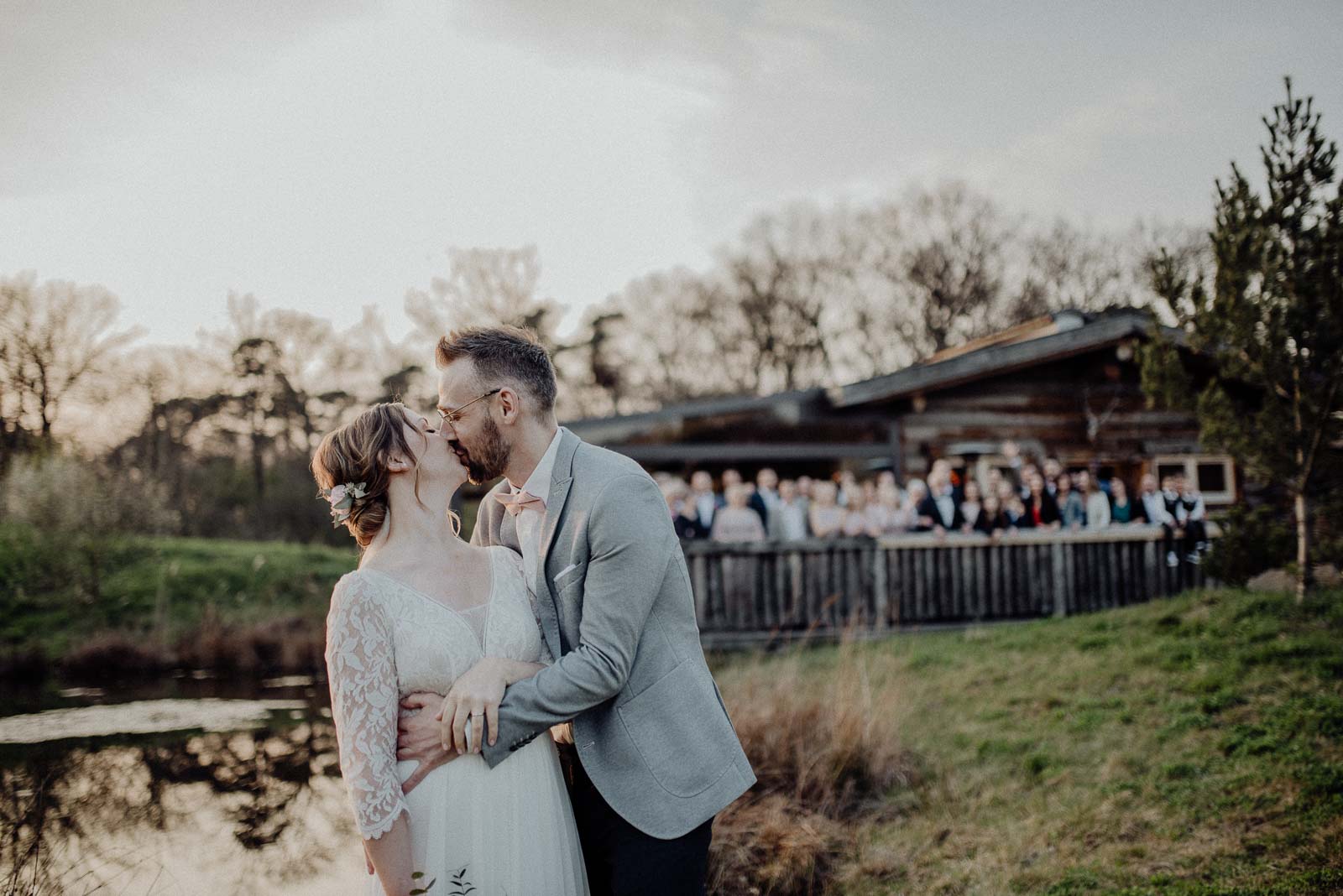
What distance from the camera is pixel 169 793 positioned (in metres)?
7.66

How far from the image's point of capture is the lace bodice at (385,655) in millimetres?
2393

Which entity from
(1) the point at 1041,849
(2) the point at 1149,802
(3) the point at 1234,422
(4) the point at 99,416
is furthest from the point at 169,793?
(4) the point at 99,416

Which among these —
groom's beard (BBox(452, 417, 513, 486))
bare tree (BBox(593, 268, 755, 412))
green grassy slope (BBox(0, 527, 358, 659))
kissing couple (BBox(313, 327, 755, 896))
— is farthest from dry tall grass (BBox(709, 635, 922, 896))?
bare tree (BBox(593, 268, 755, 412))

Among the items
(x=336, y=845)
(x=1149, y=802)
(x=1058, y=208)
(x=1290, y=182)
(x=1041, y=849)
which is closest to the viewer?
(x=1041, y=849)

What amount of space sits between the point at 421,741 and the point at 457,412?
956mm

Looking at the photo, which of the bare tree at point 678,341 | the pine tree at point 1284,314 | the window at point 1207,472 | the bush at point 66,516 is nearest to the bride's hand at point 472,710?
the pine tree at point 1284,314

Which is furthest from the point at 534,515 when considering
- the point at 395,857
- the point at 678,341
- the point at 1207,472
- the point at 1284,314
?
the point at 678,341

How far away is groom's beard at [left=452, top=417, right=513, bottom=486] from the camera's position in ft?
9.23

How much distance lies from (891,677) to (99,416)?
24.3 metres

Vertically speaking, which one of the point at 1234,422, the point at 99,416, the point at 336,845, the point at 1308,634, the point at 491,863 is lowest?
the point at 336,845

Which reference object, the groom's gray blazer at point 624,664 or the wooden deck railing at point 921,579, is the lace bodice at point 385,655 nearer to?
the groom's gray blazer at point 624,664

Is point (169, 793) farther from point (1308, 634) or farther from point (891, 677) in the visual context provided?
point (1308, 634)

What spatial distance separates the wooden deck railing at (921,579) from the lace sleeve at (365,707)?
9282mm

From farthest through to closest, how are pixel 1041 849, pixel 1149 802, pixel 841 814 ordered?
pixel 841 814, pixel 1149 802, pixel 1041 849
